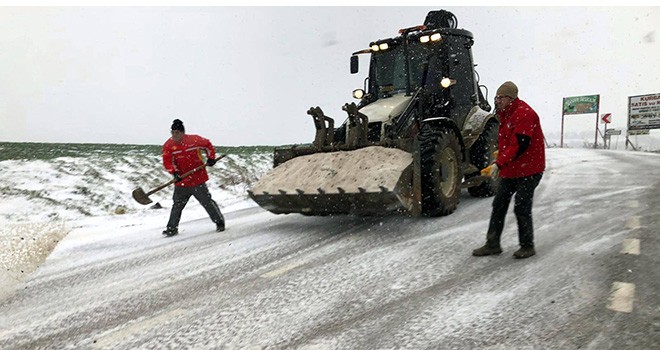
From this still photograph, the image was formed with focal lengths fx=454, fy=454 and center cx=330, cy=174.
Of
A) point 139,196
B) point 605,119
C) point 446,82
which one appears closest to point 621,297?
point 446,82

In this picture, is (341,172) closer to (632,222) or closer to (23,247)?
(632,222)

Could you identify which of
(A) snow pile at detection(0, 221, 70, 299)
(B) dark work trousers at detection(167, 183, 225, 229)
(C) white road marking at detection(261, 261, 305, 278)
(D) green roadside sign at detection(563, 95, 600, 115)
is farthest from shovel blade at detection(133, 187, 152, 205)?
(D) green roadside sign at detection(563, 95, 600, 115)

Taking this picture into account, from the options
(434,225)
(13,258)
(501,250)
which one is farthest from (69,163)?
(501,250)

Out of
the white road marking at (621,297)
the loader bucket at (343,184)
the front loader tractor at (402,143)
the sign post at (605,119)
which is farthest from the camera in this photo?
the sign post at (605,119)

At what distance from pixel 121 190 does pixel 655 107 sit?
1600 inches

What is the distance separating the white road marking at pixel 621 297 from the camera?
290 centimetres

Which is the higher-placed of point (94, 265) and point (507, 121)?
point (507, 121)

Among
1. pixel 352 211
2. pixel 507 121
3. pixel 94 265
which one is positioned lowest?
pixel 94 265

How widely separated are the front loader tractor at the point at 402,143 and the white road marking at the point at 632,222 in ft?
5.97

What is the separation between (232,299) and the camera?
3.44 m

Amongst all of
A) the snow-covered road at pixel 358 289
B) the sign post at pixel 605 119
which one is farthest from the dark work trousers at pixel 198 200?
the sign post at pixel 605 119

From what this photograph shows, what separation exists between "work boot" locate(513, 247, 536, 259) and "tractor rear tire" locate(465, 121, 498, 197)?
3308 millimetres

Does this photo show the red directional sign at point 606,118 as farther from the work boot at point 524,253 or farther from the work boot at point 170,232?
the work boot at point 170,232

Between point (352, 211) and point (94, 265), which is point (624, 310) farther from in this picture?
point (94, 265)
